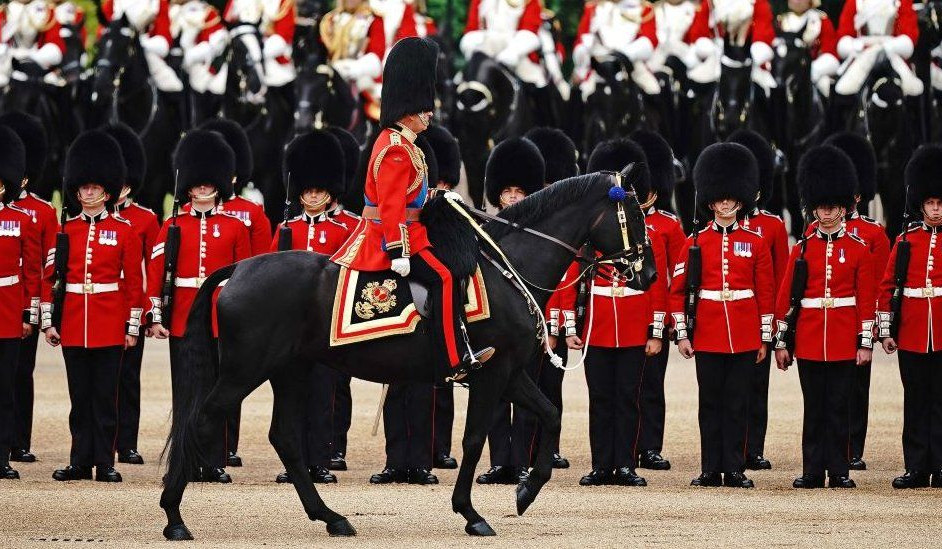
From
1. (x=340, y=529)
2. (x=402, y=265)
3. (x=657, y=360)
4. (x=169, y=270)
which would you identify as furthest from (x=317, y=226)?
(x=340, y=529)

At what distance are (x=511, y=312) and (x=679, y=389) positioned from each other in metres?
5.19

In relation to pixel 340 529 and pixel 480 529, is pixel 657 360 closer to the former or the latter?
pixel 480 529

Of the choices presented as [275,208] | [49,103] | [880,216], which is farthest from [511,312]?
[880,216]

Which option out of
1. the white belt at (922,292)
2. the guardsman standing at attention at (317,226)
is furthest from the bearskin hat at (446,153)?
the white belt at (922,292)

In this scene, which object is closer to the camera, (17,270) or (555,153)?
(17,270)

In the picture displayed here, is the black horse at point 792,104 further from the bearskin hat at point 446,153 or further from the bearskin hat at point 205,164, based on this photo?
the bearskin hat at point 205,164

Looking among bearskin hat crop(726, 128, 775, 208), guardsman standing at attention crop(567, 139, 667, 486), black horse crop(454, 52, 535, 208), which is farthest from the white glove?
black horse crop(454, 52, 535, 208)

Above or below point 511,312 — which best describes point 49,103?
above

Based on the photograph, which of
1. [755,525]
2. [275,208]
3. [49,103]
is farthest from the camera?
[49,103]

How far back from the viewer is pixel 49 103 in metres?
17.4

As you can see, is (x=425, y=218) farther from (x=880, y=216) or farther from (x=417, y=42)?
(x=880, y=216)

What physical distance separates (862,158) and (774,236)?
6.40 feet

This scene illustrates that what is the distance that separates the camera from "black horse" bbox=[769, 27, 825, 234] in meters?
16.4

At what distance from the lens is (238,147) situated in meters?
12.1
